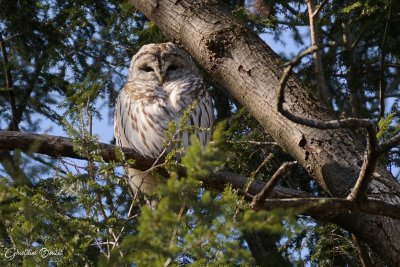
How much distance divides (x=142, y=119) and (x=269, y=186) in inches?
96.0

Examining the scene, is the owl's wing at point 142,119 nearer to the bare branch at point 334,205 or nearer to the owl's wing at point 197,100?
the owl's wing at point 197,100

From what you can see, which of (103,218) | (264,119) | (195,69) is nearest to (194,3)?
(264,119)

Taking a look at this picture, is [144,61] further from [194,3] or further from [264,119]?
[264,119]

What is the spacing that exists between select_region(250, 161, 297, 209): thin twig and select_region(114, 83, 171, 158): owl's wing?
2208mm

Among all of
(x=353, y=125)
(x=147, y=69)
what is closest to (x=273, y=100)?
(x=353, y=125)

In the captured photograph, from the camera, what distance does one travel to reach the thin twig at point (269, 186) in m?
2.70

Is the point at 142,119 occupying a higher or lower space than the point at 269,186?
higher

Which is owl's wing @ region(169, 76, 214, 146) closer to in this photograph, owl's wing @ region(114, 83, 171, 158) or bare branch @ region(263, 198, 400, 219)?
owl's wing @ region(114, 83, 171, 158)

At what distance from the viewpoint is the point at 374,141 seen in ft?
9.25

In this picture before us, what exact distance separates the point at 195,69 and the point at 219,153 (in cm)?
334

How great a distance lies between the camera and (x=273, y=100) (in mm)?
3971

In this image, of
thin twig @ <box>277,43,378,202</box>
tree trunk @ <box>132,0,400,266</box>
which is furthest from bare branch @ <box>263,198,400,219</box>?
tree trunk @ <box>132,0,400,266</box>

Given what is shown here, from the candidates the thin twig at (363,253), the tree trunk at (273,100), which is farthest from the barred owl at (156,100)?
Answer: the thin twig at (363,253)

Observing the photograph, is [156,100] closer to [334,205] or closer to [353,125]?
[334,205]
